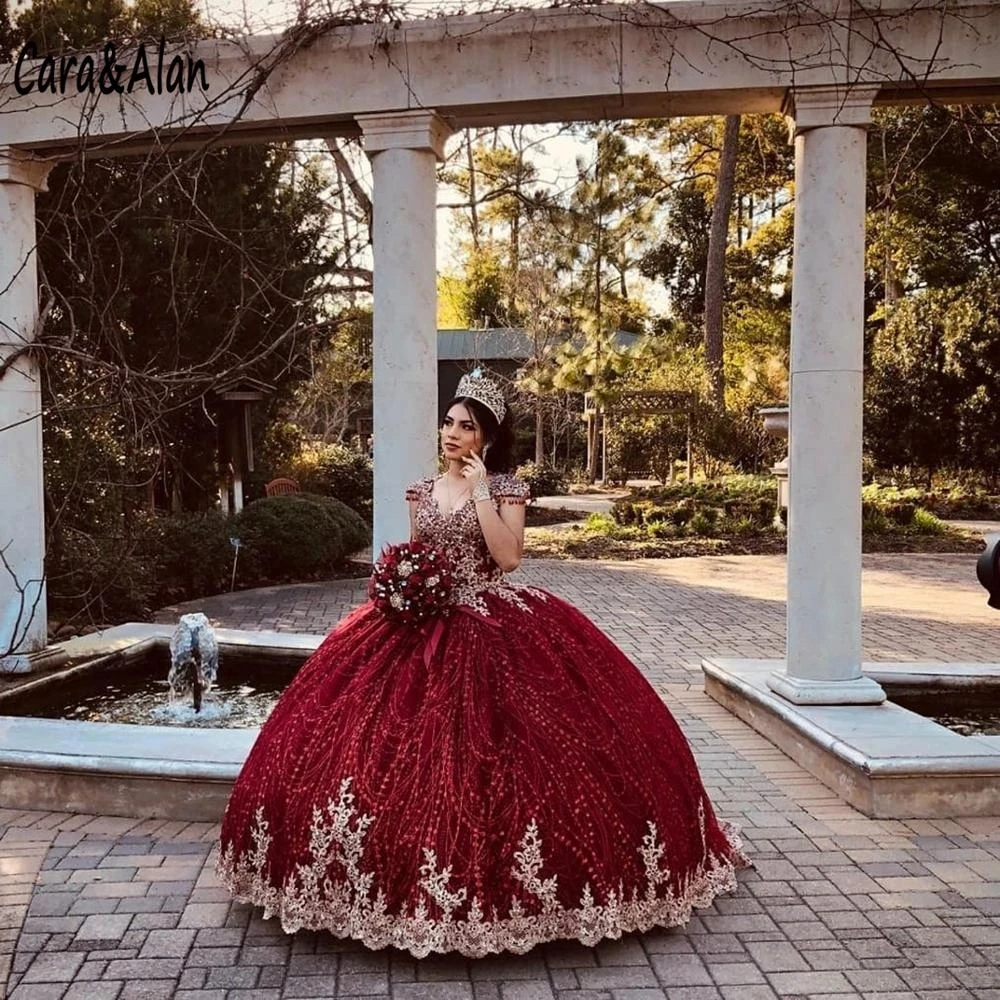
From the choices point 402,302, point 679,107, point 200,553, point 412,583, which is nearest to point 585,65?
point 679,107

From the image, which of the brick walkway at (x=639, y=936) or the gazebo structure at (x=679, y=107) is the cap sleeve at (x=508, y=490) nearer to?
the brick walkway at (x=639, y=936)

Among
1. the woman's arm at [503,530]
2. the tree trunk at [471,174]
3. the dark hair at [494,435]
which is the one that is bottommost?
the woman's arm at [503,530]

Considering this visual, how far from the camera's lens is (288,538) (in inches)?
464

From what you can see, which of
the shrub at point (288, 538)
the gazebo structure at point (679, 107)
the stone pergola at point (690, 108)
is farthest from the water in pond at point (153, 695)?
the shrub at point (288, 538)

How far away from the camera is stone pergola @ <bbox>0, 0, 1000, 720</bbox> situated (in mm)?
4840

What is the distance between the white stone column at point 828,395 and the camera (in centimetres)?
496

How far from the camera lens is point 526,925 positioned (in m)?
2.89

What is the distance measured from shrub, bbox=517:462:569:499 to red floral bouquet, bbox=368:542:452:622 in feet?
64.0

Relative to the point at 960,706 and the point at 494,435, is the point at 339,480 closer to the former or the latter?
the point at 960,706

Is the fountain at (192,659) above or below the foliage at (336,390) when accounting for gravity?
below

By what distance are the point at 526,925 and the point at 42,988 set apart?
1.35m

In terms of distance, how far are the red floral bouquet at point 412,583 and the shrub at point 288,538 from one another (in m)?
8.41

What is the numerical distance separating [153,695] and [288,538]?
594 cm

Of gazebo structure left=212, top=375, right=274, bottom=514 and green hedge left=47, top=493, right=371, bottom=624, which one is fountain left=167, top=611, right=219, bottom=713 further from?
gazebo structure left=212, top=375, right=274, bottom=514
